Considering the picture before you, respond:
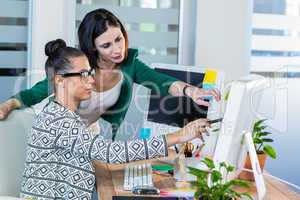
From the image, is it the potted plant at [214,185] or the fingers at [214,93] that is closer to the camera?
the potted plant at [214,185]

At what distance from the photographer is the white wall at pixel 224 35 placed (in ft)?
10.0

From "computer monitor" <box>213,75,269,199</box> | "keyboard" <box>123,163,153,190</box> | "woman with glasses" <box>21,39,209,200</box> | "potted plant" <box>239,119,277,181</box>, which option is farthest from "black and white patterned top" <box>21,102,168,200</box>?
"potted plant" <box>239,119,277,181</box>

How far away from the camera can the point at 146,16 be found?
3125 millimetres

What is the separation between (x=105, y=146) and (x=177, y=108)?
2.35 ft

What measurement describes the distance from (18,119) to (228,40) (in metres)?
1.58

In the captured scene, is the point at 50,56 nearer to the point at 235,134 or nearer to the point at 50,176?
the point at 50,176

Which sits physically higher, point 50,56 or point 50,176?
point 50,56

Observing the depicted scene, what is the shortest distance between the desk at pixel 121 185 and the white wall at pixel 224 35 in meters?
1.14

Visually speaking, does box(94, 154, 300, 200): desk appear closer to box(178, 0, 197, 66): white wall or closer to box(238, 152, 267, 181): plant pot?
box(238, 152, 267, 181): plant pot

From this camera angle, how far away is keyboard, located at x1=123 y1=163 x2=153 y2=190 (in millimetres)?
1879

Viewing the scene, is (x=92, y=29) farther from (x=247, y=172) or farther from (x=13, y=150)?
(x=247, y=172)

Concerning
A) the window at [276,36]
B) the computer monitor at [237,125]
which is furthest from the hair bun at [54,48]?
the window at [276,36]

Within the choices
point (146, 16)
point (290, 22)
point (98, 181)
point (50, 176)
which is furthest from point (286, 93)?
point (50, 176)

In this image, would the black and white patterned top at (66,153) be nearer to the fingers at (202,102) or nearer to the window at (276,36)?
the fingers at (202,102)
